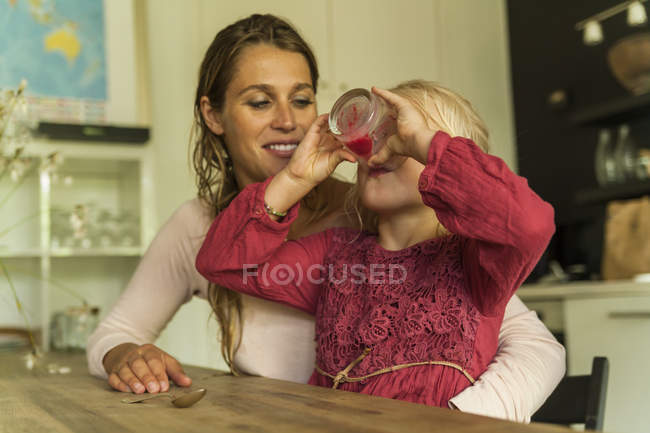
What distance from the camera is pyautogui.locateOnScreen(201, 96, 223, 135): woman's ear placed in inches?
59.3

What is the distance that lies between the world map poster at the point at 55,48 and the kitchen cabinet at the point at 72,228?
11.7 inches

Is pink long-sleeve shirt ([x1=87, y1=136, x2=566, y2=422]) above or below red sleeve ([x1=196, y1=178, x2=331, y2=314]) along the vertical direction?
below

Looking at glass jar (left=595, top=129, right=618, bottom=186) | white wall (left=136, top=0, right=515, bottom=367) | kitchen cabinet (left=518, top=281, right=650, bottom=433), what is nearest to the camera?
kitchen cabinet (left=518, top=281, right=650, bottom=433)

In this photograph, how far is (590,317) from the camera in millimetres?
2477

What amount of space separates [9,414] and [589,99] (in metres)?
3.06

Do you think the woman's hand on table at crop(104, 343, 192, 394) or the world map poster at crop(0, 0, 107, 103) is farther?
the world map poster at crop(0, 0, 107, 103)

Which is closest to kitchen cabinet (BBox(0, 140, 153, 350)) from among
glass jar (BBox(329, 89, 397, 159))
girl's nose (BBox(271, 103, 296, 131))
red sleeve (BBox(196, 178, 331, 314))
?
girl's nose (BBox(271, 103, 296, 131))

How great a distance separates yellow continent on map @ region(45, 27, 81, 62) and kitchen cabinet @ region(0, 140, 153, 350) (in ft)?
1.45

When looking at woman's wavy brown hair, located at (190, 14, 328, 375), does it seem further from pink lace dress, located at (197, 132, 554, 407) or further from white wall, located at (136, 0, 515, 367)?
white wall, located at (136, 0, 515, 367)

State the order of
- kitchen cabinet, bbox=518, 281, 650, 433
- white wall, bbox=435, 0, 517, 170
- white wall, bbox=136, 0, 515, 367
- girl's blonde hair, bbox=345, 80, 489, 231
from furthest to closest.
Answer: white wall, bbox=435, 0, 517, 170
white wall, bbox=136, 0, 515, 367
kitchen cabinet, bbox=518, 281, 650, 433
girl's blonde hair, bbox=345, 80, 489, 231

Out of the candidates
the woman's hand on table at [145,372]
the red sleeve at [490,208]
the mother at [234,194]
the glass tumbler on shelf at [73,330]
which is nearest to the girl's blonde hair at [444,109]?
the red sleeve at [490,208]

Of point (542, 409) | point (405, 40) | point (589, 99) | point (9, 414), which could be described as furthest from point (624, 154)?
point (9, 414)

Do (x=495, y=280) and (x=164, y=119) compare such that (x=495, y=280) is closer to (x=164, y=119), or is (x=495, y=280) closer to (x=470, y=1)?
(x=164, y=119)

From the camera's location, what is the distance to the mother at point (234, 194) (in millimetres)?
1334
